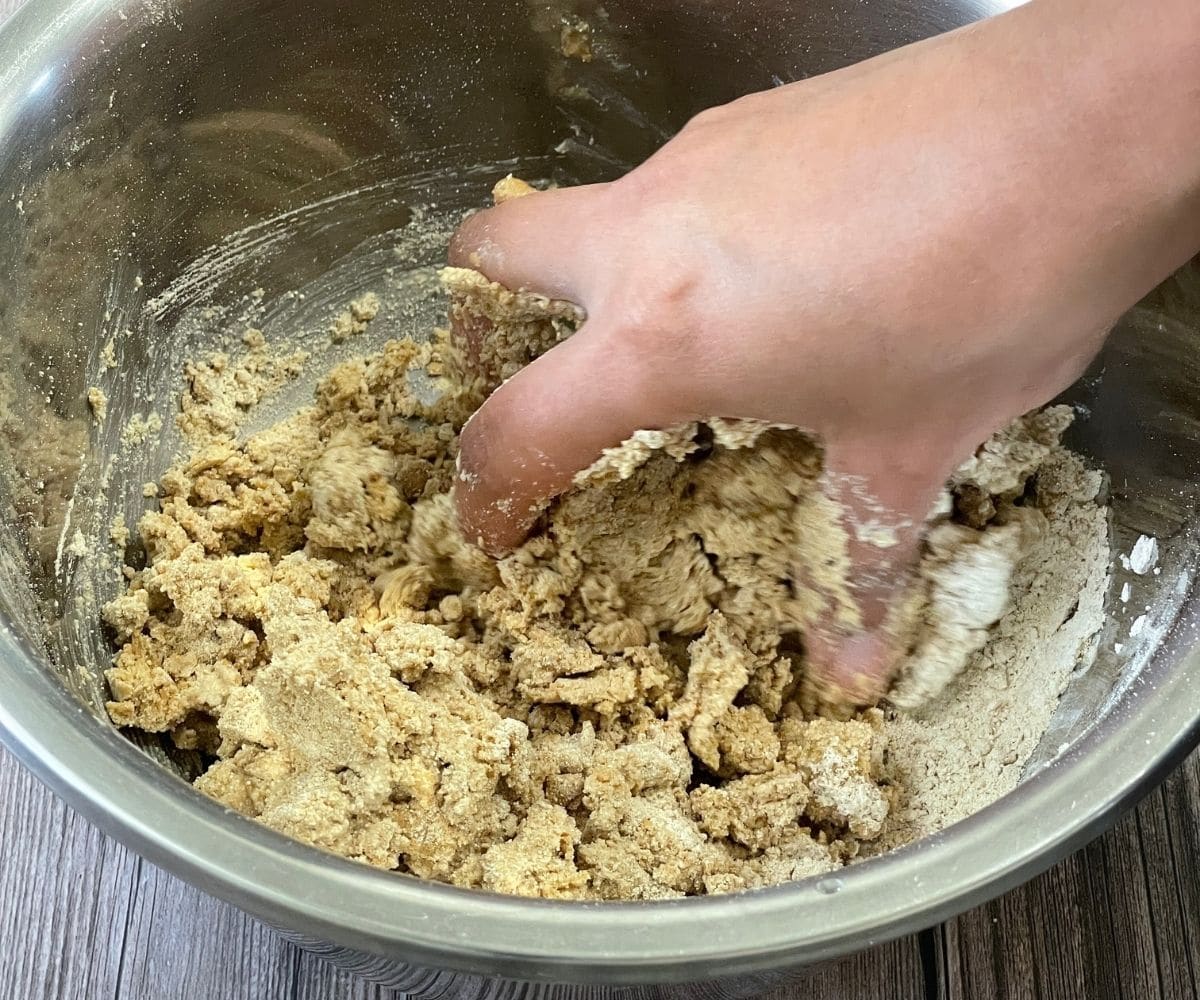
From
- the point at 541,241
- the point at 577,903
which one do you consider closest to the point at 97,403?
the point at 541,241

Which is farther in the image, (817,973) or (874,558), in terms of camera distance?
(817,973)

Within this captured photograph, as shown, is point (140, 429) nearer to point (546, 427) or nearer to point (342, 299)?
point (342, 299)

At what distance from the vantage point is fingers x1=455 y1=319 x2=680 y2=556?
812 mm

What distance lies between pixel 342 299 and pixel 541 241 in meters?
0.41

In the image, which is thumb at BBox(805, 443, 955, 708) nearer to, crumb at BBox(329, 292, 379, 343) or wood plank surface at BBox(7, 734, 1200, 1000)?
wood plank surface at BBox(7, 734, 1200, 1000)

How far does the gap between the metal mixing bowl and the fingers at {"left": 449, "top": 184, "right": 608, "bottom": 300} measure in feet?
0.80

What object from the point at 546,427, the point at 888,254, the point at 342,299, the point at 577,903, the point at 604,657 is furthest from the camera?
the point at 342,299

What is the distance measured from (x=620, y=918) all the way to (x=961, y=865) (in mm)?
197

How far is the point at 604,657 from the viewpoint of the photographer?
980 millimetres

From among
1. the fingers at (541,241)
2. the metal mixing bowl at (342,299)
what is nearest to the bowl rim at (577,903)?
the metal mixing bowl at (342,299)

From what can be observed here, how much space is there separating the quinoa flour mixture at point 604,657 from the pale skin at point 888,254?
0.06 metres

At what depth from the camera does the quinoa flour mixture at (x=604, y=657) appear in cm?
84

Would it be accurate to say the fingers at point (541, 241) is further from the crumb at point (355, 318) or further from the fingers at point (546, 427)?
the crumb at point (355, 318)

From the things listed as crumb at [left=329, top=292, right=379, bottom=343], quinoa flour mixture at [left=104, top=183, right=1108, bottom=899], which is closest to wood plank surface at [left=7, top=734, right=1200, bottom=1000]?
quinoa flour mixture at [left=104, top=183, right=1108, bottom=899]
